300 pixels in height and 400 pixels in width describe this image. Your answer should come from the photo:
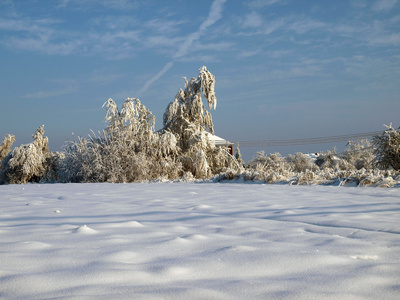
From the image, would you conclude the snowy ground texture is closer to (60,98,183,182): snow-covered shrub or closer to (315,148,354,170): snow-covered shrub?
(60,98,183,182): snow-covered shrub

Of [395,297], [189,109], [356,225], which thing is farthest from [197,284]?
[189,109]

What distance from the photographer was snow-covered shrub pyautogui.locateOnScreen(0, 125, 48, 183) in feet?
49.6

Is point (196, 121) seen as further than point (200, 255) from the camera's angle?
Yes

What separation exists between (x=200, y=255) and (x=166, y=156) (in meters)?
11.4

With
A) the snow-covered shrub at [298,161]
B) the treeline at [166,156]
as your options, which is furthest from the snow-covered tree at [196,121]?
the snow-covered shrub at [298,161]

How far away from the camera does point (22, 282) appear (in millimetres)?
1526

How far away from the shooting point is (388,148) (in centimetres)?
1154

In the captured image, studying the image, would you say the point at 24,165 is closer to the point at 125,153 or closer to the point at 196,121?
the point at 125,153

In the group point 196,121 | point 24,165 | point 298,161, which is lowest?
point 24,165

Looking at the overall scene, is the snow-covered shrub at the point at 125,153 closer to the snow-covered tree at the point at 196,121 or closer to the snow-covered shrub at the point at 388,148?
the snow-covered tree at the point at 196,121

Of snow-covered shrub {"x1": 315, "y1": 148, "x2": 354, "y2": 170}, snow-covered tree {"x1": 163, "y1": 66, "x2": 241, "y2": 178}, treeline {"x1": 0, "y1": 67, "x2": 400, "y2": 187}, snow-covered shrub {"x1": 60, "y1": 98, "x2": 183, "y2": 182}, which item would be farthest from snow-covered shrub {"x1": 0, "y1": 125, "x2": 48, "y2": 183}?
snow-covered shrub {"x1": 315, "y1": 148, "x2": 354, "y2": 170}

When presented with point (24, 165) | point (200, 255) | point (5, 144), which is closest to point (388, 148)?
point (200, 255)

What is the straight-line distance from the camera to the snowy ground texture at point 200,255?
145cm

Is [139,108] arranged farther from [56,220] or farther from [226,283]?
[226,283]
